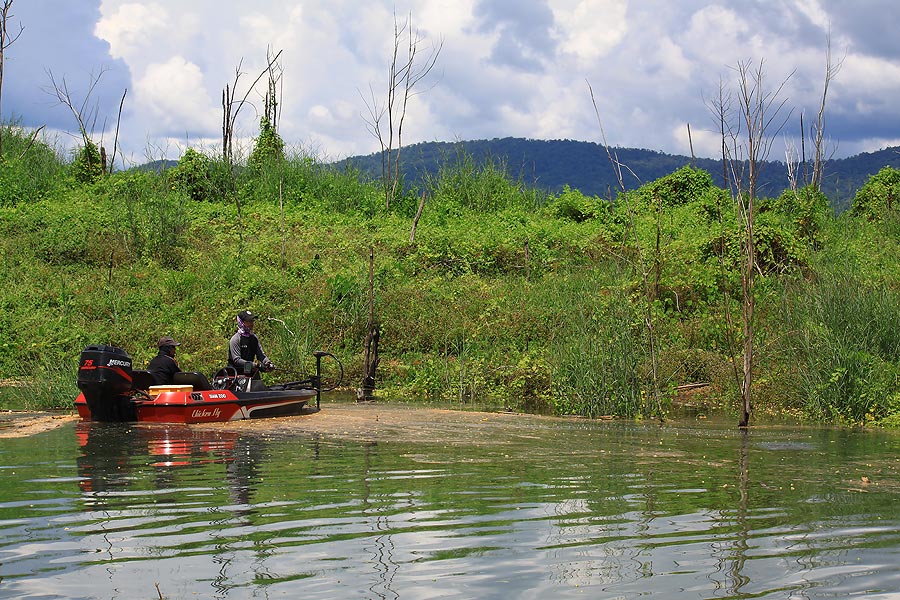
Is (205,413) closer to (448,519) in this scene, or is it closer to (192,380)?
(192,380)

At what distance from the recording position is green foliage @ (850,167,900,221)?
2994 cm

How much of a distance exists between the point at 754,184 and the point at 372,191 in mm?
21052

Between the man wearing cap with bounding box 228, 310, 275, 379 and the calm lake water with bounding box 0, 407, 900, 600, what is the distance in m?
2.88

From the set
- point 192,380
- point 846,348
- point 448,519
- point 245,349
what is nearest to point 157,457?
point 192,380

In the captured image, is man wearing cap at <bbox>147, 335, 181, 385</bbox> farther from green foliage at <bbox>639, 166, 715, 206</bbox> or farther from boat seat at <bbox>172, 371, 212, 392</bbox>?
green foliage at <bbox>639, 166, 715, 206</bbox>

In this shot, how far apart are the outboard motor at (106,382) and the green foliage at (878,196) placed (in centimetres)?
2239

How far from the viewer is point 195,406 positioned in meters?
13.8

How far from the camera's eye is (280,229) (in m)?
27.9

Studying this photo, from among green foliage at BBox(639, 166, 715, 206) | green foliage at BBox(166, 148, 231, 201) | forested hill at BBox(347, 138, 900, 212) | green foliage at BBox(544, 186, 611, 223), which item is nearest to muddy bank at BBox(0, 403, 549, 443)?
green foliage at BBox(544, 186, 611, 223)

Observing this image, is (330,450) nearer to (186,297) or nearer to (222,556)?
(222,556)

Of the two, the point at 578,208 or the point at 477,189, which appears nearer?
the point at 578,208

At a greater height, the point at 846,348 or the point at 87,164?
the point at 87,164

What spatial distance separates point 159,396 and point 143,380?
646mm

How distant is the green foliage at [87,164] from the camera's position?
3384 centimetres
